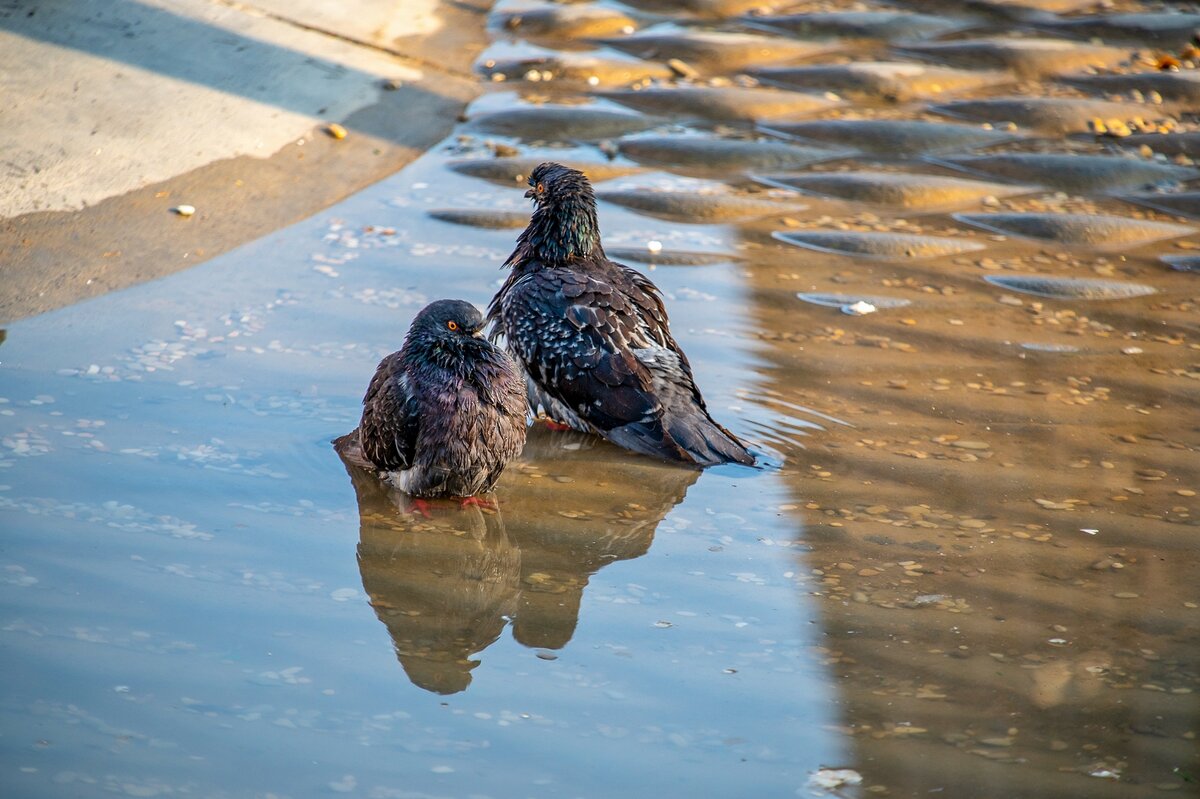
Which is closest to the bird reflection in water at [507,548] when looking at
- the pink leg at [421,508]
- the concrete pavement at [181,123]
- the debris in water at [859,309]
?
the pink leg at [421,508]

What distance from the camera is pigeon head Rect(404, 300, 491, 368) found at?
4203 millimetres

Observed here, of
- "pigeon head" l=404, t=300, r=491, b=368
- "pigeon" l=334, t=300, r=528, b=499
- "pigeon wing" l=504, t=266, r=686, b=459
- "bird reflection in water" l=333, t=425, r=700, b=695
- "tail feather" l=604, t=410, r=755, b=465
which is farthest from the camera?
"pigeon wing" l=504, t=266, r=686, b=459

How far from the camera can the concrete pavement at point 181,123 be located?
563 centimetres

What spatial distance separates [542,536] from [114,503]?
1280 millimetres

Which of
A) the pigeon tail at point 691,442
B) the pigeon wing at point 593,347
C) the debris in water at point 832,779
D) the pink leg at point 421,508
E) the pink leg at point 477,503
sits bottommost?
the pink leg at point 421,508

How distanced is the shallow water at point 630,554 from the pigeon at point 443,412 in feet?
0.50

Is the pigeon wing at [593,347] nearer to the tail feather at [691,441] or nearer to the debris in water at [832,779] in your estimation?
the tail feather at [691,441]

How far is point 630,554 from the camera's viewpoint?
13.0ft

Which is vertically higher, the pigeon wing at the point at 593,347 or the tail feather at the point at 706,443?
the pigeon wing at the point at 593,347

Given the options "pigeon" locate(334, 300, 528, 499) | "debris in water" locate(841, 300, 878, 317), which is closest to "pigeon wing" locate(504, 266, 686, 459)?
"pigeon" locate(334, 300, 528, 499)

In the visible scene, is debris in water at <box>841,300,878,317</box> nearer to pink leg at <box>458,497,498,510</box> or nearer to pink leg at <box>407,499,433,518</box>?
pink leg at <box>458,497,498,510</box>

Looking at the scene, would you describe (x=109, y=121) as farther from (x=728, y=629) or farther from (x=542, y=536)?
(x=728, y=629)

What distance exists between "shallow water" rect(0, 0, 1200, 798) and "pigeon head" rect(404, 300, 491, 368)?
482mm

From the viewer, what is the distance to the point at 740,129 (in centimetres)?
830
